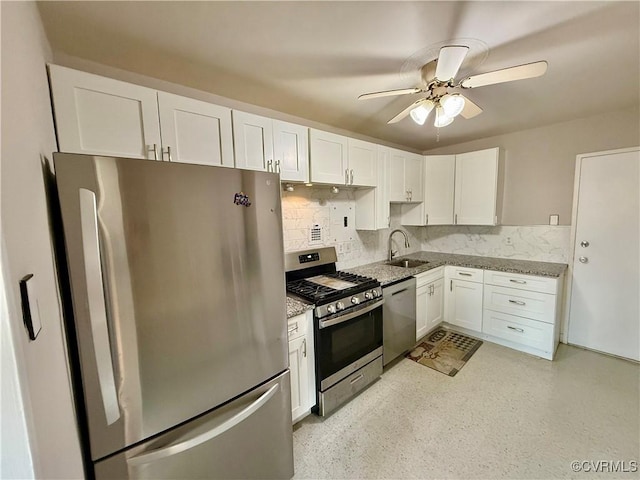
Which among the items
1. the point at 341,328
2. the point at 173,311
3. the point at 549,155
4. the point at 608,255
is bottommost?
the point at 341,328

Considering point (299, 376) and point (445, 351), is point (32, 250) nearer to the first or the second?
point (299, 376)

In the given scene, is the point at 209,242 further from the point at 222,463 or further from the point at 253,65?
the point at 253,65

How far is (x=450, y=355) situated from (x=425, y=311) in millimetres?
493

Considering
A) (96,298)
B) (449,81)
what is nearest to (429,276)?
(449,81)

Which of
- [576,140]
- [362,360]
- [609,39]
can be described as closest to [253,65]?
[609,39]

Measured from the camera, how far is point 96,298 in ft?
2.97

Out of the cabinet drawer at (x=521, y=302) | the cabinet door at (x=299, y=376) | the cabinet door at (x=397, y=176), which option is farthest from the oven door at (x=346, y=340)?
the cabinet drawer at (x=521, y=302)

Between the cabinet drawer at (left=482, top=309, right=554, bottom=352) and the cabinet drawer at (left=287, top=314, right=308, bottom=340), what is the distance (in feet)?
7.60

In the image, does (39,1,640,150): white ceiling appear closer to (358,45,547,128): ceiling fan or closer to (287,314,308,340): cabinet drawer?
(358,45,547,128): ceiling fan

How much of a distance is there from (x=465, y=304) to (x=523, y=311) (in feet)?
1.81

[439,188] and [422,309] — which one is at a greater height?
[439,188]

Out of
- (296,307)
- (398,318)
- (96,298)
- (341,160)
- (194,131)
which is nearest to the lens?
(96,298)

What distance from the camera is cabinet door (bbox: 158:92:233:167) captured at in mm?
1419

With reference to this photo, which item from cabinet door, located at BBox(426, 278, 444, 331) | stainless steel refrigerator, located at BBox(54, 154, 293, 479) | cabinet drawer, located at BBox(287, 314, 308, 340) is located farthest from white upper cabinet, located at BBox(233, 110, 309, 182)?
cabinet door, located at BBox(426, 278, 444, 331)
